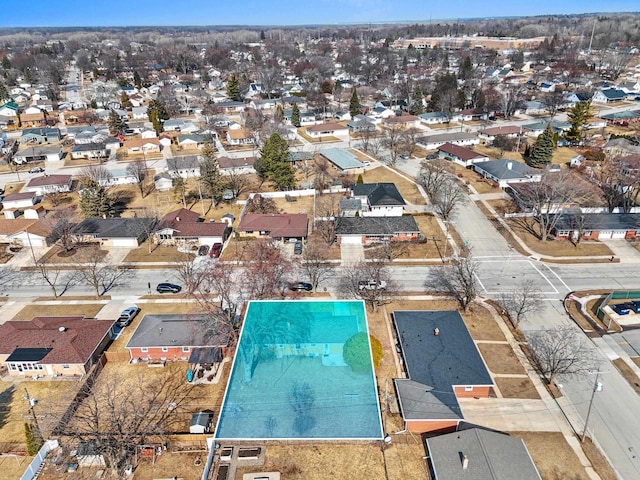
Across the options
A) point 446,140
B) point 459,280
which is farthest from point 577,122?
point 459,280

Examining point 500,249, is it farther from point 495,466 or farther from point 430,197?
point 495,466

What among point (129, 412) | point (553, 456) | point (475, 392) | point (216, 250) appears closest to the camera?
point (553, 456)

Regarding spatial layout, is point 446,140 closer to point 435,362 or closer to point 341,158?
point 341,158

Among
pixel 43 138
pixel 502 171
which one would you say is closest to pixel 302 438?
pixel 502 171

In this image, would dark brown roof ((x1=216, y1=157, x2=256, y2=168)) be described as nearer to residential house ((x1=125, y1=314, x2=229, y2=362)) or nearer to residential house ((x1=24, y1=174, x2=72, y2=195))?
residential house ((x1=24, y1=174, x2=72, y2=195))

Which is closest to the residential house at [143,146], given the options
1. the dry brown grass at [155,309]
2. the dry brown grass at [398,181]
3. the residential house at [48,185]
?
the residential house at [48,185]

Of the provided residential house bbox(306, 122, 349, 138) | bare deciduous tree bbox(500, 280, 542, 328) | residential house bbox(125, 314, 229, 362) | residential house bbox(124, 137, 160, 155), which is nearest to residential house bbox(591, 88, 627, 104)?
residential house bbox(306, 122, 349, 138)

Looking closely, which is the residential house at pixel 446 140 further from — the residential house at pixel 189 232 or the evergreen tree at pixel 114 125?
the evergreen tree at pixel 114 125
